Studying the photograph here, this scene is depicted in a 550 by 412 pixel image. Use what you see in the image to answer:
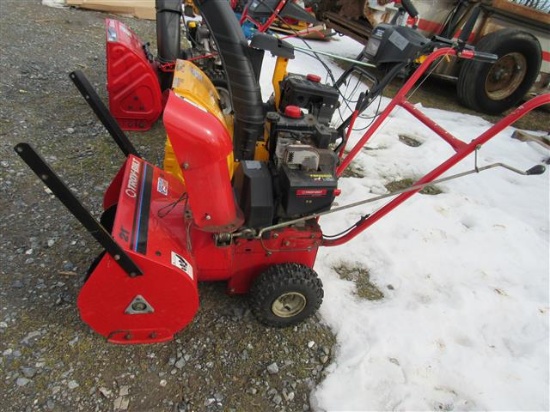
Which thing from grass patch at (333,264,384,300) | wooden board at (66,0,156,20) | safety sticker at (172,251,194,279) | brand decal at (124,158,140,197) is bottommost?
wooden board at (66,0,156,20)

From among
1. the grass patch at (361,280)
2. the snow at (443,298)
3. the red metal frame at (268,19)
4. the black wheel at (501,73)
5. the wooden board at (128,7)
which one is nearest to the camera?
the snow at (443,298)

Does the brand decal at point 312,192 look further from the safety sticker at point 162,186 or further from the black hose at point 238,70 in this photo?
the safety sticker at point 162,186

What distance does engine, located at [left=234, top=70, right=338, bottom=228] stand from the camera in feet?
5.31

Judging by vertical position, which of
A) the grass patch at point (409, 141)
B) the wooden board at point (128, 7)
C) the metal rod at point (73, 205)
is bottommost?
the wooden board at point (128, 7)

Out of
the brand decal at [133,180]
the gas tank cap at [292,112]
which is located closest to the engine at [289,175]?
the gas tank cap at [292,112]

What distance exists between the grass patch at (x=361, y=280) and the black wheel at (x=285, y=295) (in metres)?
0.48

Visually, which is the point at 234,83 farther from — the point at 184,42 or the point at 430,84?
the point at 430,84

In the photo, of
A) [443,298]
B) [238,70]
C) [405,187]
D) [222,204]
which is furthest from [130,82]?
[443,298]

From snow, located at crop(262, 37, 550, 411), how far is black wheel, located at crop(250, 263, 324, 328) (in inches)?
9.3

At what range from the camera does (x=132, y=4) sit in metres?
6.98

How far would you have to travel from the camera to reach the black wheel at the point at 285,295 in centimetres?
182

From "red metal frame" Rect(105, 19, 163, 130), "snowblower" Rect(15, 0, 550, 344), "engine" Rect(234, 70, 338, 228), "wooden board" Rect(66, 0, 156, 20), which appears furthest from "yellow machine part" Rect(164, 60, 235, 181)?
"wooden board" Rect(66, 0, 156, 20)

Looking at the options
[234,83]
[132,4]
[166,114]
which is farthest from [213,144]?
[132,4]

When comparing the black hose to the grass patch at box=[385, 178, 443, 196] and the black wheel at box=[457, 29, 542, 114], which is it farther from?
the black wheel at box=[457, 29, 542, 114]
